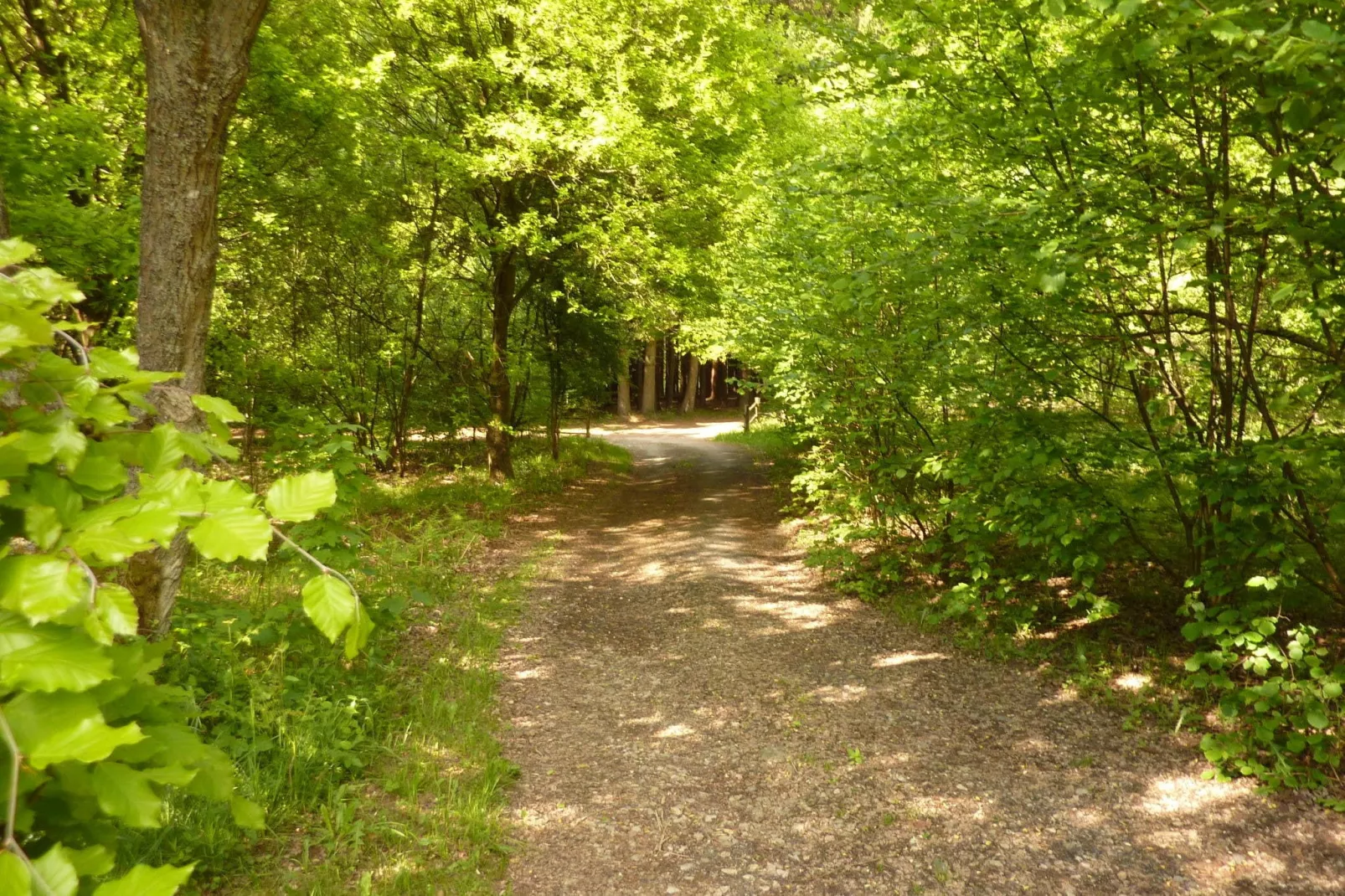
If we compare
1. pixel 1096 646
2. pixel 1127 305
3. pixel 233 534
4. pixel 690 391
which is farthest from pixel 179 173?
pixel 690 391

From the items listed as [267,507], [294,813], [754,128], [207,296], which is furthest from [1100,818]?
[754,128]

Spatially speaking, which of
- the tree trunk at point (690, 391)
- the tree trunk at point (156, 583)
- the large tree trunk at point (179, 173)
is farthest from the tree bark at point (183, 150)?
the tree trunk at point (690, 391)

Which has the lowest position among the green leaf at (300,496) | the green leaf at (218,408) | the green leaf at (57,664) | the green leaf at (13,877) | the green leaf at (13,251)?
the green leaf at (13,877)

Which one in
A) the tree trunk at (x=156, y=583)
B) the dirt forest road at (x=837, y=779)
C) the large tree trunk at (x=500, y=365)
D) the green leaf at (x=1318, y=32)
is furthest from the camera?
the large tree trunk at (x=500, y=365)

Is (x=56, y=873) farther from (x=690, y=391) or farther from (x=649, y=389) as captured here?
(x=690, y=391)

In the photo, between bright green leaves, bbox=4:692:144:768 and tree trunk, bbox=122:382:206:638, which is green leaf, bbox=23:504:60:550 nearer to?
bright green leaves, bbox=4:692:144:768

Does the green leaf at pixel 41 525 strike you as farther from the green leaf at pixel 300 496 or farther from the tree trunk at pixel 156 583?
the tree trunk at pixel 156 583

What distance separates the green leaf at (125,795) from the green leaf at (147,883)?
0.34 feet

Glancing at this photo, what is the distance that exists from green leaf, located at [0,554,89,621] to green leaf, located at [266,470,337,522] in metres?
0.29

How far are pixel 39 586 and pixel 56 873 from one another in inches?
14.7

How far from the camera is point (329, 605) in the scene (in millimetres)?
1278

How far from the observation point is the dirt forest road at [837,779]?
3.93 m

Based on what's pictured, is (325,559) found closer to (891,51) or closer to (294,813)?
(294,813)

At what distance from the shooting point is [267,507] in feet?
4.36
